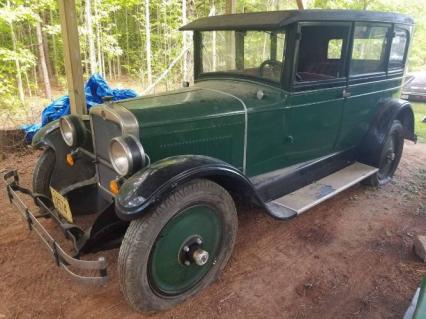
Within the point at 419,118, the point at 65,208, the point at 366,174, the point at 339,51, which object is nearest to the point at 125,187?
the point at 65,208

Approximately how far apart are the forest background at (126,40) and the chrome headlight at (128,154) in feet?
18.5

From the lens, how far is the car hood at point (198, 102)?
2.34m

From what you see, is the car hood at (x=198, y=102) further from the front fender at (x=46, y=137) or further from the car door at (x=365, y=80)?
the car door at (x=365, y=80)

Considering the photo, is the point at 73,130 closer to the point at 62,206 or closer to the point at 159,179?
the point at 62,206

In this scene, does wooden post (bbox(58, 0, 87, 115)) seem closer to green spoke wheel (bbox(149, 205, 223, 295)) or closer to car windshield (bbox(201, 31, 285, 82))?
car windshield (bbox(201, 31, 285, 82))

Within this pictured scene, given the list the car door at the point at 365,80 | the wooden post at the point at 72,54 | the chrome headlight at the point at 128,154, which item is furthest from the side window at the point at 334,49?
the wooden post at the point at 72,54

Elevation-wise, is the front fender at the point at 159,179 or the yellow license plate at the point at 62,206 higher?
the front fender at the point at 159,179

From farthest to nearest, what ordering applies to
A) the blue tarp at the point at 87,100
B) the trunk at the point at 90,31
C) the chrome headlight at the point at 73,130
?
the trunk at the point at 90,31 → the blue tarp at the point at 87,100 → the chrome headlight at the point at 73,130

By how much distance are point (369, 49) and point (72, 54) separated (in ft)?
10.2

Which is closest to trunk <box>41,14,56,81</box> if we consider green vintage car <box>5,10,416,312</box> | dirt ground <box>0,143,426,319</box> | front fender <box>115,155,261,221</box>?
dirt ground <box>0,143,426,319</box>

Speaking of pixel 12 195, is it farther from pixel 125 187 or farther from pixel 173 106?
pixel 173 106

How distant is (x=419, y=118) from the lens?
283 inches

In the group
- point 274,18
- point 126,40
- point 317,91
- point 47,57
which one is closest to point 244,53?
point 274,18

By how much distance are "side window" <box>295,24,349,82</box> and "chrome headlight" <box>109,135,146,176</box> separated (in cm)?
160
